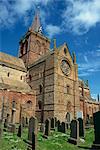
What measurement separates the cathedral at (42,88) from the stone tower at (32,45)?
844 mm

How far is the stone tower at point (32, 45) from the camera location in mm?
35916

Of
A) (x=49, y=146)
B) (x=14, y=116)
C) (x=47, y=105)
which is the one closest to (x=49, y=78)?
(x=47, y=105)

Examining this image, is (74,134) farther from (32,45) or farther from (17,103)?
(32,45)

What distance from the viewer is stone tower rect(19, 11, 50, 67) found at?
35916mm

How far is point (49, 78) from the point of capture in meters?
26.2

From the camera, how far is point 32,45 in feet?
121

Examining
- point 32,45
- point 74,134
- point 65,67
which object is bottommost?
point 74,134

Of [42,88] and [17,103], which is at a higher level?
[42,88]

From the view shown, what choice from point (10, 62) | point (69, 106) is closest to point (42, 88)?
point (69, 106)

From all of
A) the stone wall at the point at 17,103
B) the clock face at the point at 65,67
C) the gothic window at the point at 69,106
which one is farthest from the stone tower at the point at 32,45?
the gothic window at the point at 69,106

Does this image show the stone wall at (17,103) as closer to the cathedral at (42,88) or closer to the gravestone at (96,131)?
the cathedral at (42,88)

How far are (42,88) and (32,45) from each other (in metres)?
13.5

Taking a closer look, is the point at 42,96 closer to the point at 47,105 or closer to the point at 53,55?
the point at 47,105

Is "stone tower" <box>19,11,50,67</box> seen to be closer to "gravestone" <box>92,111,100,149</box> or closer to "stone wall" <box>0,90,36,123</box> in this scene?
"stone wall" <box>0,90,36,123</box>
